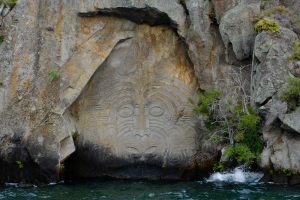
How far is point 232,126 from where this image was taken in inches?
794

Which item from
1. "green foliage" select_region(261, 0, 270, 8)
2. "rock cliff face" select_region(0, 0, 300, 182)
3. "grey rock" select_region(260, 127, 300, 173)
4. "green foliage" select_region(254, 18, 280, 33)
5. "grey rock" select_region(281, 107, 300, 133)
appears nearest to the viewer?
"grey rock" select_region(281, 107, 300, 133)

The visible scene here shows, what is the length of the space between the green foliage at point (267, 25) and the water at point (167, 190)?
4455mm

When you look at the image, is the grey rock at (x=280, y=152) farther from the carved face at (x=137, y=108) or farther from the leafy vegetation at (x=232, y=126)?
the carved face at (x=137, y=108)

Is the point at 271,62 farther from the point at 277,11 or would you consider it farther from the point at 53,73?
the point at 53,73

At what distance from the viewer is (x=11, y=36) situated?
808 inches

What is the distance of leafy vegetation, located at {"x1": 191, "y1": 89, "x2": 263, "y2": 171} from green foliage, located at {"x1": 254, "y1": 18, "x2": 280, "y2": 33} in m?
2.42

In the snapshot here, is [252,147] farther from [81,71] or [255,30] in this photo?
[81,71]

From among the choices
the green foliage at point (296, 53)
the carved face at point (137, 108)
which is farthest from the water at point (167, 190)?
the green foliage at point (296, 53)

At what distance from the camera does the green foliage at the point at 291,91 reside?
18594 mm

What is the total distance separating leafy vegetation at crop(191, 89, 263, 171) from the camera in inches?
765

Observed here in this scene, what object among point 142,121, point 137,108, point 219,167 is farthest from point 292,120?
point 137,108

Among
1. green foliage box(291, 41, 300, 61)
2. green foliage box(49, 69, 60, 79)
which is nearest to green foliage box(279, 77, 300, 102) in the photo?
green foliage box(291, 41, 300, 61)

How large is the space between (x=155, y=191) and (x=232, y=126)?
3.23 metres

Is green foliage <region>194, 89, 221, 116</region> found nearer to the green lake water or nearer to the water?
the water
